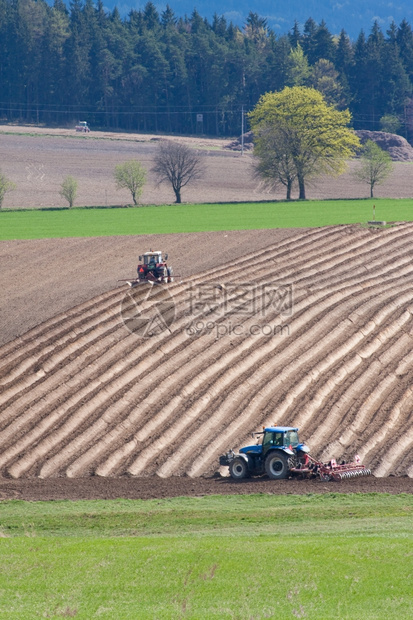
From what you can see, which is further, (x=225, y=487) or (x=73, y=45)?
(x=73, y=45)

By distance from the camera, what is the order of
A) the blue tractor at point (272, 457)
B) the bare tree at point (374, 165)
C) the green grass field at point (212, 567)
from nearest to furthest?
the green grass field at point (212, 567) < the blue tractor at point (272, 457) < the bare tree at point (374, 165)

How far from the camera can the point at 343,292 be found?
3381 centimetres

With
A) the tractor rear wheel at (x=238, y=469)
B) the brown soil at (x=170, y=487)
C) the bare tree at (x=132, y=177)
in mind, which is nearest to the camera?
the brown soil at (x=170, y=487)

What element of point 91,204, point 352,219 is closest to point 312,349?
point 352,219

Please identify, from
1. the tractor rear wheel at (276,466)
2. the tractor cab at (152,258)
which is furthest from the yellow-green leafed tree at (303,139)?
the tractor rear wheel at (276,466)

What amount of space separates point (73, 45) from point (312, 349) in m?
117

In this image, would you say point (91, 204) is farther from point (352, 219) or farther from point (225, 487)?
point (225, 487)

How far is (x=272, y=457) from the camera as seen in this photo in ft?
64.9

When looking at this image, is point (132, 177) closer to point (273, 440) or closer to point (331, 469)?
point (273, 440)

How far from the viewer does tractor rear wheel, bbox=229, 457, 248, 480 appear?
65.2 ft

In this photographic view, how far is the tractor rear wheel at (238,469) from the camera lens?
1988cm

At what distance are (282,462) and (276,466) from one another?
289 millimetres

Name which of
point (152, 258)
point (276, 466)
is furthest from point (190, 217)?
point (276, 466)

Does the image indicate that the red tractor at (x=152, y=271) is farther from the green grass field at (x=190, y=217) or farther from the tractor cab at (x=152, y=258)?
the green grass field at (x=190, y=217)
